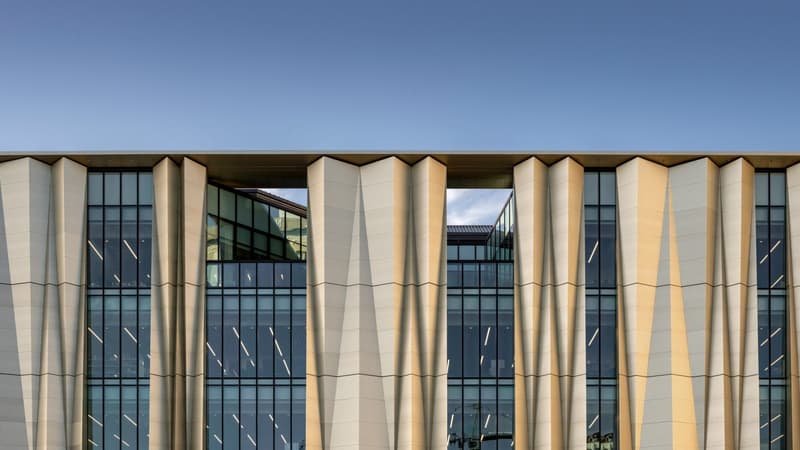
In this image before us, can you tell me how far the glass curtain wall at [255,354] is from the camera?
43.1 meters

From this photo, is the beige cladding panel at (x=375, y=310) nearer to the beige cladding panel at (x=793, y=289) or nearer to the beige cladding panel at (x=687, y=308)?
the beige cladding panel at (x=687, y=308)

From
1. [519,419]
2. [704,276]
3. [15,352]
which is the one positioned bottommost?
[519,419]

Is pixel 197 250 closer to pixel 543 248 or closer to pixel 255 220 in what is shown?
pixel 255 220

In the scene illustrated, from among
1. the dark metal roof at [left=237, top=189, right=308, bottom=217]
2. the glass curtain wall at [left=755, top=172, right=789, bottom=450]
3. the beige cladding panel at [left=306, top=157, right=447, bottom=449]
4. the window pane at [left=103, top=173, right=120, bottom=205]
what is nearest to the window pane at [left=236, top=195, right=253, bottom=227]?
the dark metal roof at [left=237, top=189, right=308, bottom=217]

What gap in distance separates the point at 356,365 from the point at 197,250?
28.4 ft

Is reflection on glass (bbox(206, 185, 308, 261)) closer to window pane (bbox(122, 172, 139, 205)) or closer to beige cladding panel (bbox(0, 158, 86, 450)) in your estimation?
window pane (bbox(122, 172, 139, 205))

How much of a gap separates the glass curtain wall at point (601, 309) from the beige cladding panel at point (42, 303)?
21.9 metres

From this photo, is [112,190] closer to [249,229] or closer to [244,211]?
[244,211]

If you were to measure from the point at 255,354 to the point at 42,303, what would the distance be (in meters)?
9.34

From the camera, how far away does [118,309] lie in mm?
43469

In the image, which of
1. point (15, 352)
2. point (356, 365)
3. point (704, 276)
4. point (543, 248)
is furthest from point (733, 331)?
point (15, 352)

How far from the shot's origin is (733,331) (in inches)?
1670

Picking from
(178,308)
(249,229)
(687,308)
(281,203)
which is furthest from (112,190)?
(687,308)

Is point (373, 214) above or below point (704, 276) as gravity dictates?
above
